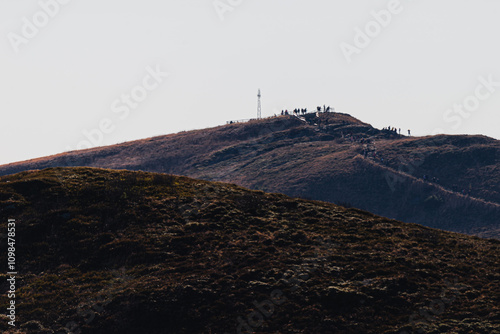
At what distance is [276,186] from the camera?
170625 mm

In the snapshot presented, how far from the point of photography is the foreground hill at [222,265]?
31.1 meters

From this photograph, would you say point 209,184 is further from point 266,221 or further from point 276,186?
point 276,186

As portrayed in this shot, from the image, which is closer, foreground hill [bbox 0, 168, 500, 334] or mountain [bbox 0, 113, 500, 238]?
Result: foreground hill [bbox 0, 168, 500, 334]

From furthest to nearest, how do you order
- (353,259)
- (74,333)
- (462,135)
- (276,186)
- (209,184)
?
(462,135)
(276,186)
(209,184)
(353,259)
(74,333)

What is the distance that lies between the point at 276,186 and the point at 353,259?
436ft

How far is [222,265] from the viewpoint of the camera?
36.6m

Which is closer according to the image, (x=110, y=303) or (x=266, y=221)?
(x=110, y=303)

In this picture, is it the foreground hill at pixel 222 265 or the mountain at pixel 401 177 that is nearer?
the foreground hill at pixel 222 265

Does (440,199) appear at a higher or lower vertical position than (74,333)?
lower

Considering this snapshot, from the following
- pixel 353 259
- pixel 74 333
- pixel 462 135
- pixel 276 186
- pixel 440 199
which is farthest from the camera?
pixel 462 135

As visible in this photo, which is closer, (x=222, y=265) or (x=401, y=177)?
(x=222, y=265)

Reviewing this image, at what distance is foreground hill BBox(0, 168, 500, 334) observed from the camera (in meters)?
31.1

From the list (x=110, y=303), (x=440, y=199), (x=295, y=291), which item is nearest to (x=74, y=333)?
(x=110, y=303)

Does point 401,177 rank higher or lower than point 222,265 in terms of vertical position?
lower
